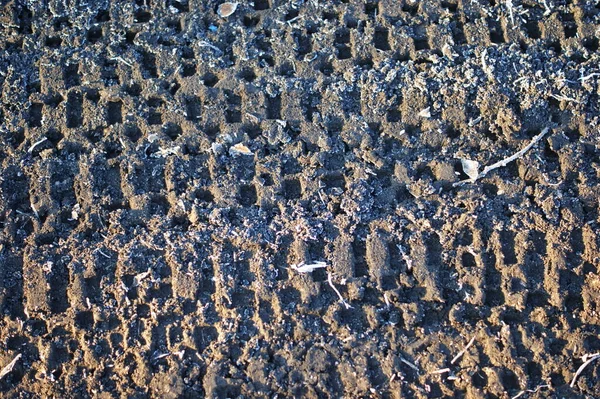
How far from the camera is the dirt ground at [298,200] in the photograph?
74.3 inches

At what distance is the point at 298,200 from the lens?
205 centimetres

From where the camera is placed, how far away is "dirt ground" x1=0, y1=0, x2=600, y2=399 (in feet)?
6.19

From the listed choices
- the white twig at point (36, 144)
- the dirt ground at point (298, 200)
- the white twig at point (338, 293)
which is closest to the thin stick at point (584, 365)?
the dirt ground at point (298, 200)

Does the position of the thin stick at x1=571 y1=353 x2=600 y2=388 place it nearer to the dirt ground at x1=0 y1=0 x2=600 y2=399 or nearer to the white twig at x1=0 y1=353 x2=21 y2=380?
the dirt ground at x1=0 y1=0 x2=600 y2=399

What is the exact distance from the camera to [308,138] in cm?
214

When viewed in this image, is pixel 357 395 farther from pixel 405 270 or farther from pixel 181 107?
pixel 181 107

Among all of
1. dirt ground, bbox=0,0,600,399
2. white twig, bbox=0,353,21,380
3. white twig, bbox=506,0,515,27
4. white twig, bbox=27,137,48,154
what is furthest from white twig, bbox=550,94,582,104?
white twig, bbox=0,353,21,380

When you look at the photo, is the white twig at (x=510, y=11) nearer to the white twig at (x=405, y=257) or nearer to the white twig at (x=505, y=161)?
the white twig at (x=505, y=161)

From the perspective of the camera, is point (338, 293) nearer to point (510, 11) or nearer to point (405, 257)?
point (405, 257)

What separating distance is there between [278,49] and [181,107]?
370 millimetres

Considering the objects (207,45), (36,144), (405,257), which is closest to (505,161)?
(405,257)

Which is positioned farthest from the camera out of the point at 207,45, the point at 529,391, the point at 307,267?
the point at 207,45

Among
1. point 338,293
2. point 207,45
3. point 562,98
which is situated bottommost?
point 338,293

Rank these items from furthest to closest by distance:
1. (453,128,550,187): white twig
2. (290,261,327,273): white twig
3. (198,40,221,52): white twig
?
(198,40,221,52): white twig, (453,128,550,187): white twig, (290,261,327,273): white twig
